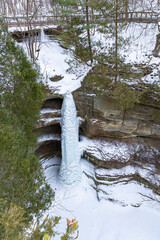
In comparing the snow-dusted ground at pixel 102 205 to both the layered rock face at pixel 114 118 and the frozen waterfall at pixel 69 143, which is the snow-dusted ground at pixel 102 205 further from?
the layered rock face at pixel 114 118

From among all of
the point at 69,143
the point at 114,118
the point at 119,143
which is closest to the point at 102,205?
the point at 119,143

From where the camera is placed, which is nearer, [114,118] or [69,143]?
[69,143]

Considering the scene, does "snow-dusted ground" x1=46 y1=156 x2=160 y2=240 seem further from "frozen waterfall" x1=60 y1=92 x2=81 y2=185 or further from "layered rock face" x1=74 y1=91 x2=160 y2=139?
"layered rock face" x1=74 y1=91 x2=160 y2=139

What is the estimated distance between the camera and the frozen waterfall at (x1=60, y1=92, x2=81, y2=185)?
974 cm

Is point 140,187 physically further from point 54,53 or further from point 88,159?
point 54,53

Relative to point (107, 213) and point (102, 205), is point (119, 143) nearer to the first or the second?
point (102, 205)

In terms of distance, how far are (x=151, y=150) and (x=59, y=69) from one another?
8162mm

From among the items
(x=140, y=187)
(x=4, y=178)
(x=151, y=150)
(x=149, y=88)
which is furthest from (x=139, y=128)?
(x=4, y=178)

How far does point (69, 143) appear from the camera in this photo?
31.9 feet

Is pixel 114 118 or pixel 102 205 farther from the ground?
pixel 114 118

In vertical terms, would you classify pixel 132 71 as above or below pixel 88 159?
above

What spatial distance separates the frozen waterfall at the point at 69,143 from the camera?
9.74m

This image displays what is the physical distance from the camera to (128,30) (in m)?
13.6

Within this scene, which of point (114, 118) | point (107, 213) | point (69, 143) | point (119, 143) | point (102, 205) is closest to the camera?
point (107, 213)
